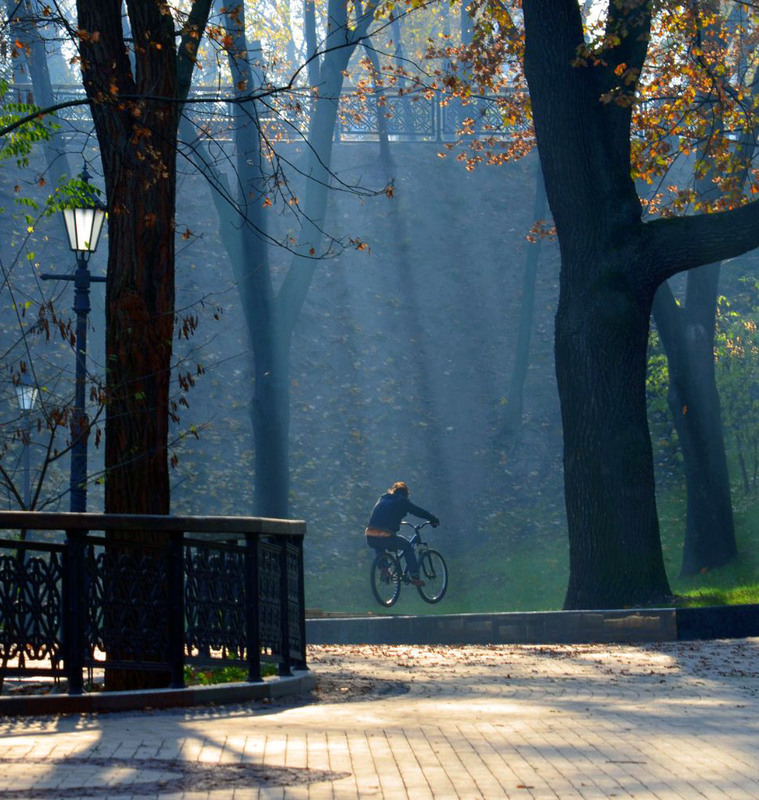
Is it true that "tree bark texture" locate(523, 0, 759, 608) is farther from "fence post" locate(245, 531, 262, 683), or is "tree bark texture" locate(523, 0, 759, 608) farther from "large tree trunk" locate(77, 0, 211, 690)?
"fence post" locate(245, 531, 262, 683)

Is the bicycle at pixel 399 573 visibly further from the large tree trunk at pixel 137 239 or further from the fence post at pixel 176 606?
the fence post at pixel 176 606

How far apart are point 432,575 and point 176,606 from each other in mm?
12791

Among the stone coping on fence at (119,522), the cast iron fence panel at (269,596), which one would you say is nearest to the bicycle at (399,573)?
the cast iron fence panel at (269,596)

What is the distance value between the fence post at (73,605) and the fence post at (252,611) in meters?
1.18

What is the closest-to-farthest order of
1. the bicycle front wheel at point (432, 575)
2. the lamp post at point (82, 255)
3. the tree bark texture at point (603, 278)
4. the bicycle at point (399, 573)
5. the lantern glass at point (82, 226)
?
the lamp post at point (82, 255) < the lantern glass at point (82, 226) < the tree bark texture at point (603, 278) < the bicycle at point (399, 573) < the bicycle front wheel at point (432, 575)

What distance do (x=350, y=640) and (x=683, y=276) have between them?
2395cm

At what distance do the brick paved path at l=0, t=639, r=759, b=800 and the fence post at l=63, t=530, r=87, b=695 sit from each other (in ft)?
1.39

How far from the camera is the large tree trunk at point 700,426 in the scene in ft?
70.7

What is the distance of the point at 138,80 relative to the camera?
9625 millimetres

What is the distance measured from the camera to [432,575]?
2052 cm

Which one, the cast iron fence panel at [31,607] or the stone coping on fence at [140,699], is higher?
the cast iron fence panel at [31,607]

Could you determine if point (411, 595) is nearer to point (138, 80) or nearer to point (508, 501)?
point (508, 501)

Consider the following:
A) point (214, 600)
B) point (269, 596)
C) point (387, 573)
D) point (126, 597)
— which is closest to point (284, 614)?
point (269, 596)

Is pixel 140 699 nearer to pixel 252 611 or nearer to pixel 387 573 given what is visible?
pixel 252 611
